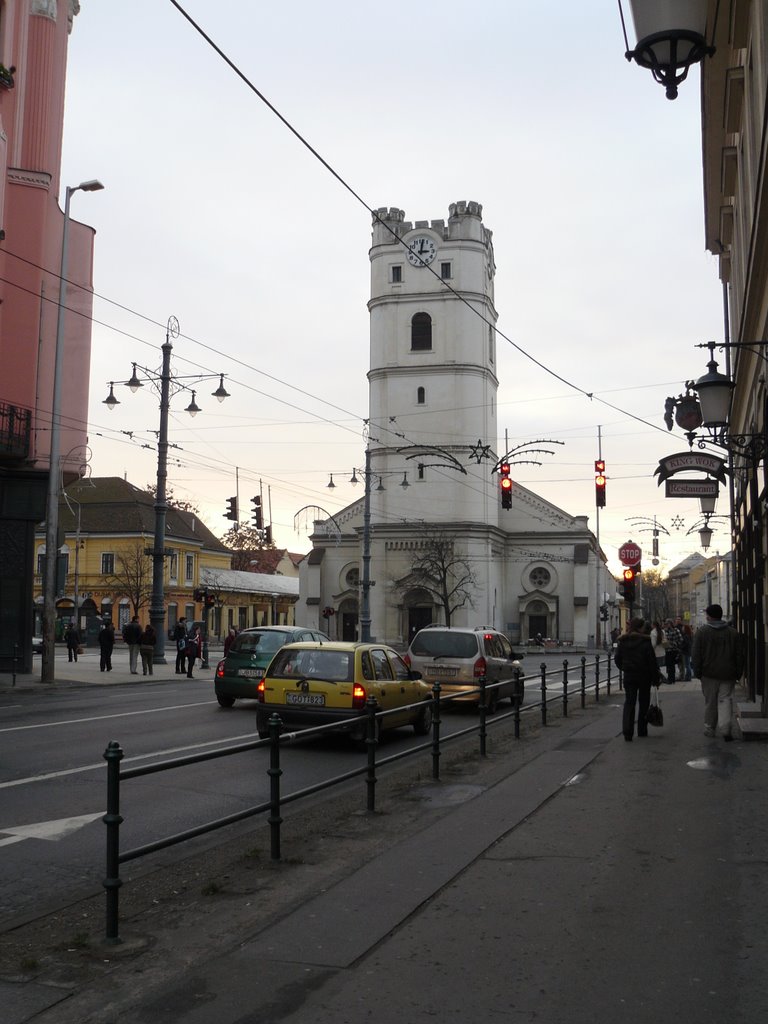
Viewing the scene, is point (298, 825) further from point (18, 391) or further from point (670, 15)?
point (18, 391)

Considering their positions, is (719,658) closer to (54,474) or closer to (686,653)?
(686,653)

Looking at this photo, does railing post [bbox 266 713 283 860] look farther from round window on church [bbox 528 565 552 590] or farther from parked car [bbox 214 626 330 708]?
round window on church [bbox 528 565 552 590]

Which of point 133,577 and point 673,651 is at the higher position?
point 133,577

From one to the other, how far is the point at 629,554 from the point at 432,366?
153 ft

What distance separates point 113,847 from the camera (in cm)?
582

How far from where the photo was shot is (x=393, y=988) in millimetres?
4984

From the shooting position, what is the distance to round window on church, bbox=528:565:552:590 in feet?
255

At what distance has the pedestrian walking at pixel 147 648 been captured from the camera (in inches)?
1382

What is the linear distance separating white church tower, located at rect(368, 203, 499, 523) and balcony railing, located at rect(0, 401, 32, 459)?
43585 millimetres

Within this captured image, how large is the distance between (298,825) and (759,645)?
1090 cm

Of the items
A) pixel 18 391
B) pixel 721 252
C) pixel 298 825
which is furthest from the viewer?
pixel 18 391

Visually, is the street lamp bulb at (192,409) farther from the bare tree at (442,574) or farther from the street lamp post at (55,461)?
the bare tree at (442,574)

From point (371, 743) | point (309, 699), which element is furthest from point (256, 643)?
point (371, 743)

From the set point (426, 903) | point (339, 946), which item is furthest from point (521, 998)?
point (426, 903)
